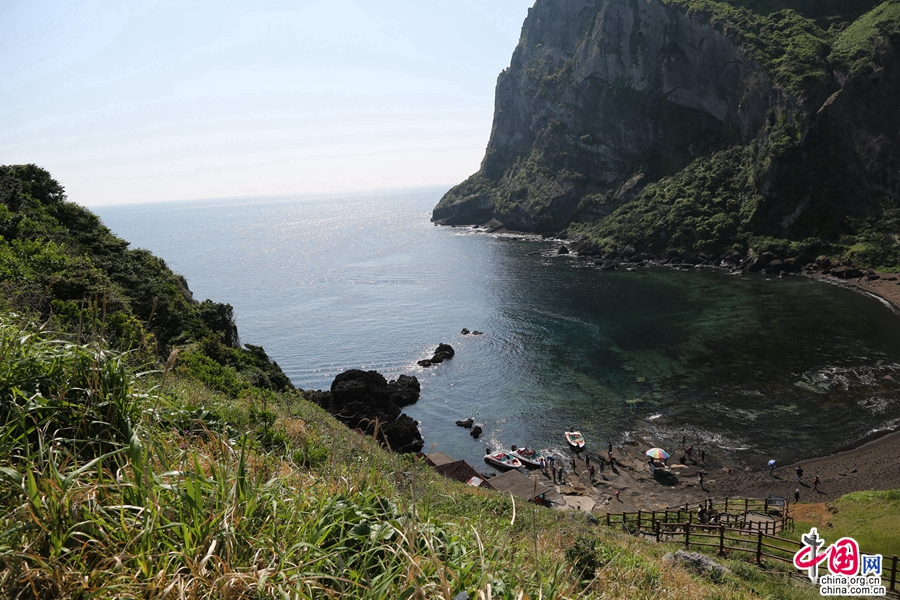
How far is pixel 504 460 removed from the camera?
3641 centimetres

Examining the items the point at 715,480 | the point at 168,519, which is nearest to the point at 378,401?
the point at 715,480

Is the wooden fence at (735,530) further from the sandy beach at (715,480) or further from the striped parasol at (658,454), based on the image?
the striped parasol at (658,454)

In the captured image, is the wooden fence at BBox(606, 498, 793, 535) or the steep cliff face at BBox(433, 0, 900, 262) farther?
the steep cliff face at BBox(433, 0, 900, 262)

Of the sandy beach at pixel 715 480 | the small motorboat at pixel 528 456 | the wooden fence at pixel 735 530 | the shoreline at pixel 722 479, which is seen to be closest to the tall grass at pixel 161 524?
the wooden fence at pixel 735 530

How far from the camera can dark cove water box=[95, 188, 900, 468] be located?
3897cm

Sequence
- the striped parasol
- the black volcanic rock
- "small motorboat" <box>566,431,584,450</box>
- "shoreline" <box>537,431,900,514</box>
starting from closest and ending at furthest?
1. "shoreline" <box>537,431,900,514</box>
2. the striped parasol
3. "small motorboat" <box>566,431,584,450</box>
4. the black volcanic rock

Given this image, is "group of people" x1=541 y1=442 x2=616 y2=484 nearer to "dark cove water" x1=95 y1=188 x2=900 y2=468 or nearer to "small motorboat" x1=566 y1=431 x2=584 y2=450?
"small motorboat" x1=566 y1=431 x2=584 y2=450

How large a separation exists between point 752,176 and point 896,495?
86.8 metres

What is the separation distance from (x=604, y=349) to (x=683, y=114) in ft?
293

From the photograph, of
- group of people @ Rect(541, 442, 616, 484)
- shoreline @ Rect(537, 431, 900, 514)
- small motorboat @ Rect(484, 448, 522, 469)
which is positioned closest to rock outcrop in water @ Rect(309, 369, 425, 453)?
small motorboat @ Rect(484, 448, 522, 469)

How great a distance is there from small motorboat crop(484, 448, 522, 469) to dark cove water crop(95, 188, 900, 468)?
1.40m

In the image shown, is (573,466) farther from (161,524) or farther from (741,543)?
(161,524)

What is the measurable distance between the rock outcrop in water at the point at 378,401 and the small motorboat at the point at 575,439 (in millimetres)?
11120

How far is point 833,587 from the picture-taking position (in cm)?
1293
